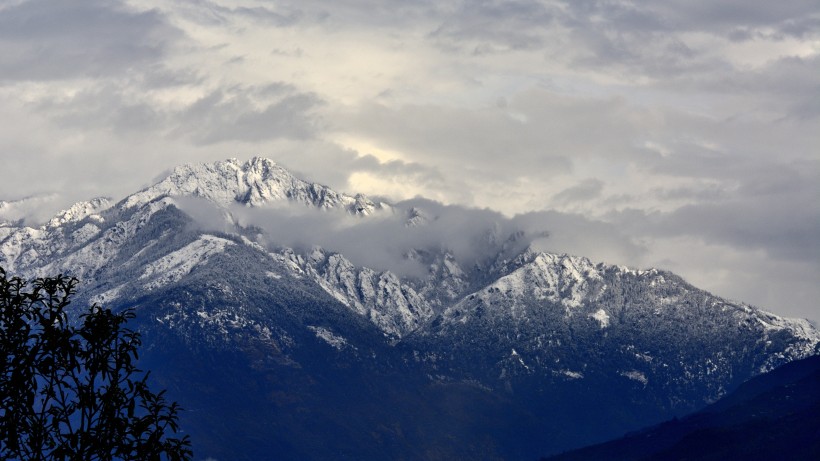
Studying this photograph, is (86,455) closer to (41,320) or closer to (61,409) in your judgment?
(61,409)

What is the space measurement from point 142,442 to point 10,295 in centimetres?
1133

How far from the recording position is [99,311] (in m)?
79.2

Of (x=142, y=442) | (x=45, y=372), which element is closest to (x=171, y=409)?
(x=142, y=442)

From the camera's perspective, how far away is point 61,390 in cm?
7681

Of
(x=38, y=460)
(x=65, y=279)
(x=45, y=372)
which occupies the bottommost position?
(x=38, y=460)

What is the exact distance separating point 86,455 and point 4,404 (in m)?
5.41

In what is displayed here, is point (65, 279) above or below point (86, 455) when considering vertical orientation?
above

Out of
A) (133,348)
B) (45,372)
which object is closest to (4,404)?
(45,372)

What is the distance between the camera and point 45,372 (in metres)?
77.1

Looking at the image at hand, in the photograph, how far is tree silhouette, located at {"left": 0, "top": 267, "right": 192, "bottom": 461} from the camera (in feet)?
247

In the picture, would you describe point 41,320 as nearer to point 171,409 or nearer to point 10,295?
point 10,295

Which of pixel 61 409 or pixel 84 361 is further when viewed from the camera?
pixel 84 361

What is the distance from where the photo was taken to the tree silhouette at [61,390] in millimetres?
75438

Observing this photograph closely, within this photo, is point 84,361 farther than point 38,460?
Yes
